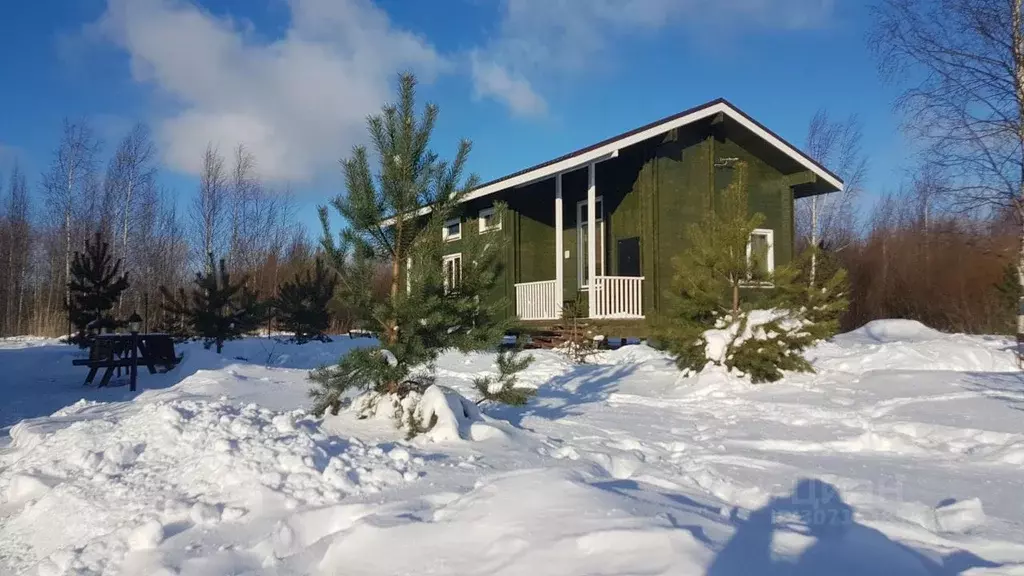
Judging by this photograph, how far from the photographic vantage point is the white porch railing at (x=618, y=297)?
14.4 m

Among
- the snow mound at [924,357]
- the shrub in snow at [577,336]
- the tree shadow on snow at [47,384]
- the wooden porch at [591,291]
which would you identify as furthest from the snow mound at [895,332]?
the tree shadow on snow at [47,384]

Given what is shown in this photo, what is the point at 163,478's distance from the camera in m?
4.30

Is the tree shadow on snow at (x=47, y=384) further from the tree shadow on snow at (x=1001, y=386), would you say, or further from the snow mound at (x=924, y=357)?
the snow mound at (x=924, y=357)

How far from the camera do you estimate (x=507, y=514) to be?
133 inches

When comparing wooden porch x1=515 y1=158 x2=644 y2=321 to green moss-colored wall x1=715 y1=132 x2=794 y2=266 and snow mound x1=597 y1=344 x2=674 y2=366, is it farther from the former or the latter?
green moss-colored wall x1=715 y1=132 x2=794 y2=266

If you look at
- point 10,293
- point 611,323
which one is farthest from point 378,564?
point 10,293

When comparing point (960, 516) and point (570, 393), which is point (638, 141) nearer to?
point (570, 393)

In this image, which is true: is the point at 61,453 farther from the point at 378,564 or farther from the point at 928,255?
the point at 928,255

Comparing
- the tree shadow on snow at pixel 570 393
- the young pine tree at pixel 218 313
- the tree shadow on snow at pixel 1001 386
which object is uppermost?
the young pine tree at pixel 218 313

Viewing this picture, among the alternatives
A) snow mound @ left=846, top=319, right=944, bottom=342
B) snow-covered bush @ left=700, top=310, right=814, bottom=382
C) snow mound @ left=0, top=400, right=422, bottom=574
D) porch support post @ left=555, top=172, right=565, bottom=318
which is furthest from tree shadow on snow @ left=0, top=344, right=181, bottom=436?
snow mound @ left=846, top=319, right=944, bottom=342

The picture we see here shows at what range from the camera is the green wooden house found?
1466 centimetres

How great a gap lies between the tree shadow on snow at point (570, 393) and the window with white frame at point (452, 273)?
1550 mm

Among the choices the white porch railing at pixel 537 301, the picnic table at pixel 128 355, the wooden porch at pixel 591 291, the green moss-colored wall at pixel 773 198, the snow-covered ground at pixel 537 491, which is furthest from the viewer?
the green moss-colored wall at pixel 773 198

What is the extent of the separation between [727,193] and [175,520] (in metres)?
8.22
